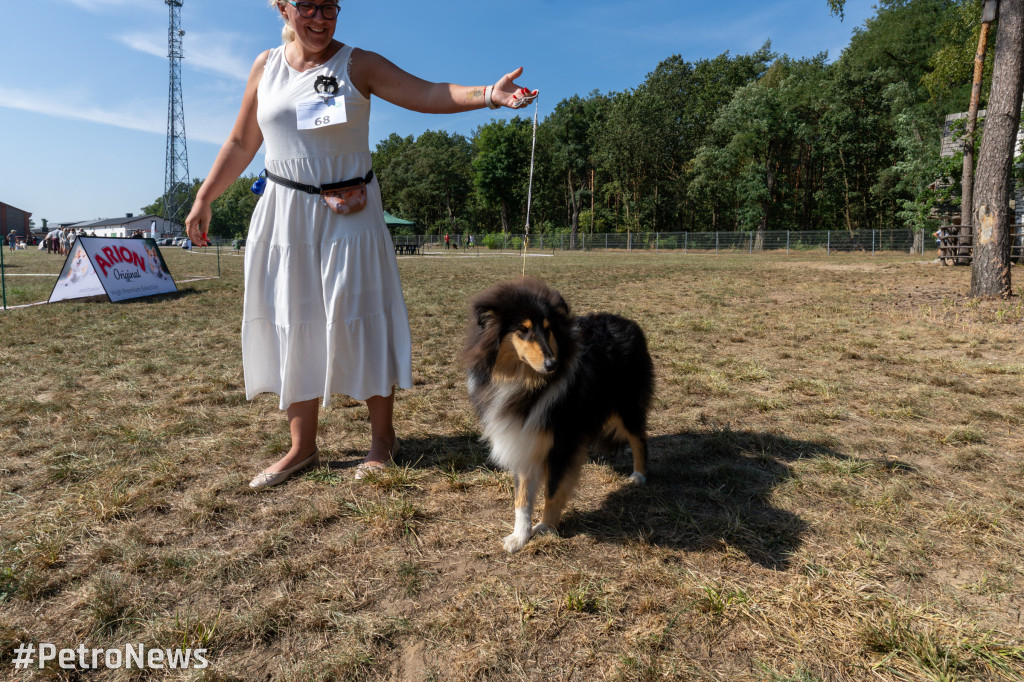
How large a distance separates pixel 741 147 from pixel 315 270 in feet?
158

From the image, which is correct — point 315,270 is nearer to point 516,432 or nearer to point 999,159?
point 516,432

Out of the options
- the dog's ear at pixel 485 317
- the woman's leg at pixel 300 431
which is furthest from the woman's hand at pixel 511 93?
the woman's leg at pixel 300 431

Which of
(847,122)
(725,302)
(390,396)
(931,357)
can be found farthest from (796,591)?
(847,122)

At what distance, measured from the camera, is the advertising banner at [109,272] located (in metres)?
10.2

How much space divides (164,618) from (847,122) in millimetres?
50860

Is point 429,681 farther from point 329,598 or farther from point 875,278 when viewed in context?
point 875,278

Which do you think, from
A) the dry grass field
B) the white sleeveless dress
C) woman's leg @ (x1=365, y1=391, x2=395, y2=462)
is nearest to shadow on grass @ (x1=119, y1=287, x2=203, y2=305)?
the dry grass field

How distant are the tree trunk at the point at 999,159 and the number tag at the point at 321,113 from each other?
1072cm

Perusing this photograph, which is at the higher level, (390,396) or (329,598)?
(390,396)

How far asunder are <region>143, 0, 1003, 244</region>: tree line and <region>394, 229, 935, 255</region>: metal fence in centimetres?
215

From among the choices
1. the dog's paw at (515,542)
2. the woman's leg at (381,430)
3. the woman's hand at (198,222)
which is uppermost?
the woman's hand at (198,222)

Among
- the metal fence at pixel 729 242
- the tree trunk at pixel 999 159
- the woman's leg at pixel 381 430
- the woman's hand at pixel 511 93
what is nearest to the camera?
the woman's hand at pixel 511 93

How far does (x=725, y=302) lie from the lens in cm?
1096

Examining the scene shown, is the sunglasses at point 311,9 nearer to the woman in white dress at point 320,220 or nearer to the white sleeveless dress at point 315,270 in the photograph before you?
the woman in white dress at point 320,220
